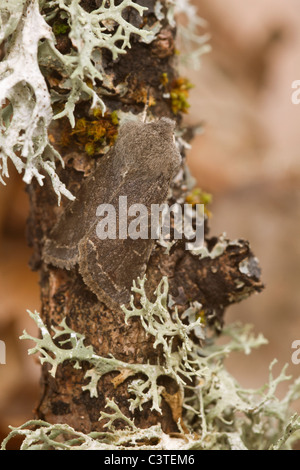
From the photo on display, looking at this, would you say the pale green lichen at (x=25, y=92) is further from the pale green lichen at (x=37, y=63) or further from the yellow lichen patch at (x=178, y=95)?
the yellow lichen patch at (x=178, y=95)

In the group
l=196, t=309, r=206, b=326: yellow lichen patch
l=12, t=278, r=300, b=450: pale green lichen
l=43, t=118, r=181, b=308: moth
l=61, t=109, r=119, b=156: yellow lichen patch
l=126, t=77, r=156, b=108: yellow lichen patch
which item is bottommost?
l=12, t=278, r=300, b=450: pale green lichen

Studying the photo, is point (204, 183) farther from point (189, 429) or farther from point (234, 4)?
point (189, 429)

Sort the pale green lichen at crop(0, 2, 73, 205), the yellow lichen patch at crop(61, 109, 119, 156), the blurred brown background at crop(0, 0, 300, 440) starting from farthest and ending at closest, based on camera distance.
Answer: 1. the blurred brown background at crop(0, 0, 300, 440)
2. the yellow lichen patch at crop(61, 109, 119, 156)
3. the pale green lichen at crop(0, 2, 73, 205)

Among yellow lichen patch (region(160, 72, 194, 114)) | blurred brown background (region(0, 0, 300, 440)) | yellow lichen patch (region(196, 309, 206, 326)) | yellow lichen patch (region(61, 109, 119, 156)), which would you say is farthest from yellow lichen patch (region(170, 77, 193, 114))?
blurred brown background (region(0, 0, 300, 440))

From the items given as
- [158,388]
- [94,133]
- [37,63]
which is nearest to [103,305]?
[158,388]

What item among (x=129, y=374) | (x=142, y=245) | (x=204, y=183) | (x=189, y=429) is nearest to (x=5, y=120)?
(x=142, y=245)

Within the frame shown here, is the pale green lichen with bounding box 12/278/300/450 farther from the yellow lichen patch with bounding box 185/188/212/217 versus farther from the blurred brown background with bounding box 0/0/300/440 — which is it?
the blurred brown background with bounding box 0/0/300/440

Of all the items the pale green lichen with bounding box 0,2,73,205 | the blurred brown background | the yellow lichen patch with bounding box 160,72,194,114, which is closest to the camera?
the pale green lichen with bounding box 0,2,73,205
